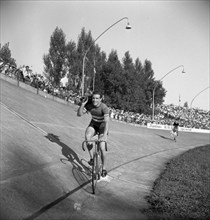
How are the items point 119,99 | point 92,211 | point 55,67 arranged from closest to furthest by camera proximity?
point 92,211 < point 55,67 < point 119,99

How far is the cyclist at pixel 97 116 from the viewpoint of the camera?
6.18m

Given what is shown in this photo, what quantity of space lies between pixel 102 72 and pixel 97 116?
52.5 m

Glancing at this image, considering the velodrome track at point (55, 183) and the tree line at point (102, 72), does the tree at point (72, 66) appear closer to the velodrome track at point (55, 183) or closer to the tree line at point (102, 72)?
the tree line at point (102, 72)

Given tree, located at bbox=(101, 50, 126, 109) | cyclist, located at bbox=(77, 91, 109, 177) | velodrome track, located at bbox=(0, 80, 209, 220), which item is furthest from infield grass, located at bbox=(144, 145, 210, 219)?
tree, located at bbox=(101, 50, 126, 109)

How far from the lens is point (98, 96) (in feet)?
20.1

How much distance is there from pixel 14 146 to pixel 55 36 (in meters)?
46.8

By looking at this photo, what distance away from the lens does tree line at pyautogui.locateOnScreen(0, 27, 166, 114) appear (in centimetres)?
4888

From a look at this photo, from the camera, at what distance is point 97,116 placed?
21.2 feet

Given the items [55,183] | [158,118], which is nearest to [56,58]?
[158,118]

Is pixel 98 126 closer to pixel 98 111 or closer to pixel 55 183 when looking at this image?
pixel 98 111

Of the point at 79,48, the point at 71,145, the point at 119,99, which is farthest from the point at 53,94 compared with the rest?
the point at 119,99

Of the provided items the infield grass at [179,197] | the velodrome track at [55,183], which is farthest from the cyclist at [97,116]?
the infield grass at [179,197]

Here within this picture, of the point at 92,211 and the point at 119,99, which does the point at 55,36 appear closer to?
the point at 119,99

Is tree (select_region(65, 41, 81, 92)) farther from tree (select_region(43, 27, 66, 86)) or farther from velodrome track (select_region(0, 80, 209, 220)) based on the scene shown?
velodrome track (select_region(0, 80, 209, 220))
